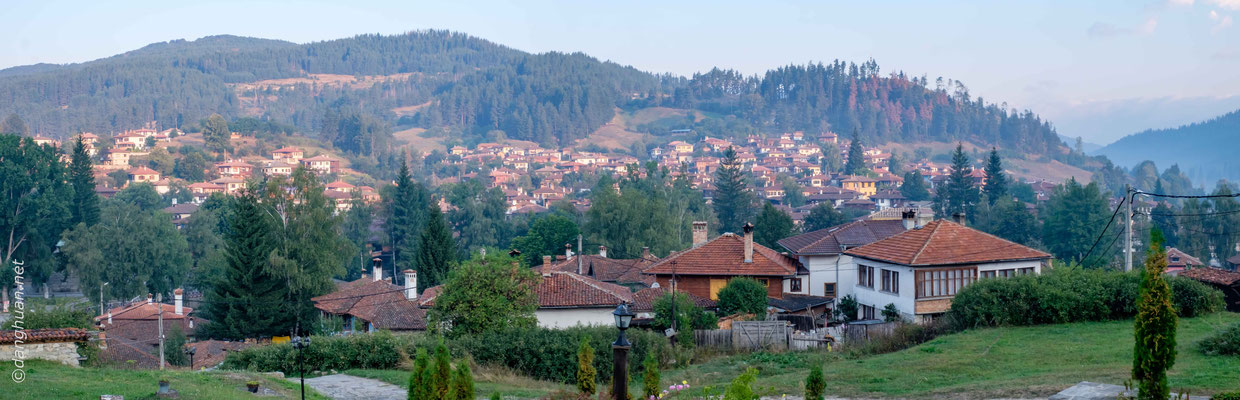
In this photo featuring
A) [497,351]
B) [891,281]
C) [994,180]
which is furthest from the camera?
[994,180]

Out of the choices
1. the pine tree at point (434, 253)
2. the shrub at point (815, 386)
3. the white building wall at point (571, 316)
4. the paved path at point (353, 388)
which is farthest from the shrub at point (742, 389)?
the pine tree at point (434, 253)

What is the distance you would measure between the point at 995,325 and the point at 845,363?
4.50 m

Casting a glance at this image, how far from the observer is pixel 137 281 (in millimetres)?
55031

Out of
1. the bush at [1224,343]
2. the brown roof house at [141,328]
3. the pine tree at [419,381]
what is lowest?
the brown roof house at [141,328]

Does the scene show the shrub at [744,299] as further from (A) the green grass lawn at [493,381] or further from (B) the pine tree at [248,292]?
(B) the pine tree at [248,292]

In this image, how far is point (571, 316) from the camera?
84.6 feet

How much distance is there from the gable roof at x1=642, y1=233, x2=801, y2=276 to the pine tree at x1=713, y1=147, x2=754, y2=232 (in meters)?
51.8

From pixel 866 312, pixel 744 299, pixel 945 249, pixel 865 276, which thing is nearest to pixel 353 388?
pixel 744 299

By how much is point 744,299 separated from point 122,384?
16683 millimetres

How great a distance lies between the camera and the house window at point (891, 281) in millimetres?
27688

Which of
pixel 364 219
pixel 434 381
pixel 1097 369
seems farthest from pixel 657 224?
pixel 434 381

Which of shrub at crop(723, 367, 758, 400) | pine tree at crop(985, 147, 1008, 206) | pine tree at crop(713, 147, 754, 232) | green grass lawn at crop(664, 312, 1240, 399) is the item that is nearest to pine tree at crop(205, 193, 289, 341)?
green grass lawn at crop(664, 312, 1240, 399)

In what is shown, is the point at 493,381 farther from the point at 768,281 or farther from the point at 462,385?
the point at 768,281

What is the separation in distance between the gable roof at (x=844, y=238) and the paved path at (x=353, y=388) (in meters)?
18.4
